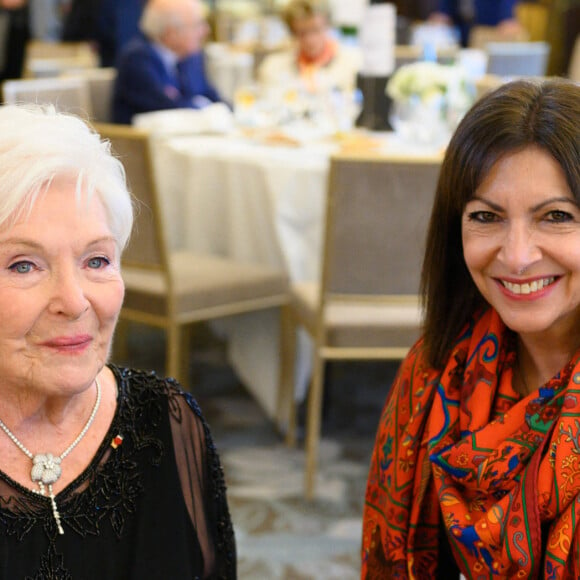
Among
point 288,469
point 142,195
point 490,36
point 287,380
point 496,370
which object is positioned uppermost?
point 490,36

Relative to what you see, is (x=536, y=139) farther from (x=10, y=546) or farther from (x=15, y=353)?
(x=10, y=546)

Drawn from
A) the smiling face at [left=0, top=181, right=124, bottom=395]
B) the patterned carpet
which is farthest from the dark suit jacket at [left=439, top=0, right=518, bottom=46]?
the smiling face at [left=0, top=181, right=124, bottom=395]

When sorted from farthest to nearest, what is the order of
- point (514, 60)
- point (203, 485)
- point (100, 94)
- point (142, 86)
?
1. point (514, 60)
2. point (100, 94)
3. point (142, 86)
4. point (203, 485)

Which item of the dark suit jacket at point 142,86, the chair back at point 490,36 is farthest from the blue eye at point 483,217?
the chair back at point 490,36

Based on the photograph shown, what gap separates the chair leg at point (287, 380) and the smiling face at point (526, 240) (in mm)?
2072

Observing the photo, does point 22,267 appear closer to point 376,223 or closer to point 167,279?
point 376,223

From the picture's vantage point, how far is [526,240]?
143cm

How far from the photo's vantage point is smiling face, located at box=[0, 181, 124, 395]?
1.32m

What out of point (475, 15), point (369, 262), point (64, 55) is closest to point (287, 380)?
point (369, 262)

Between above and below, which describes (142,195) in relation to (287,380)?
above

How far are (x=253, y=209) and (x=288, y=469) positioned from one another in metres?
0.95

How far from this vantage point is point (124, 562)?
1458mm

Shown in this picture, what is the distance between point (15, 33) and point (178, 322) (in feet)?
17.3

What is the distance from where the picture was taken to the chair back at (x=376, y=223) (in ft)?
9.73
